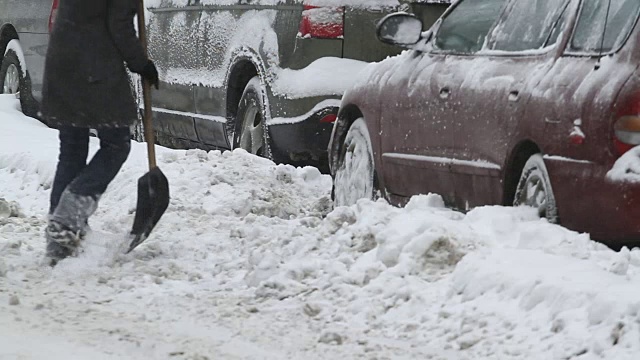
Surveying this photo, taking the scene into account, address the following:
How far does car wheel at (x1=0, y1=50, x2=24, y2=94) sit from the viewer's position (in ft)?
49.9

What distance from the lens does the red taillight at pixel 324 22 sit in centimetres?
948

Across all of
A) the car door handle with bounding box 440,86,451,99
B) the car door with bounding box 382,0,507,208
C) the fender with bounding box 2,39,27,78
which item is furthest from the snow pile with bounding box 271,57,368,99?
the fender with bounding box 2,39,27,78

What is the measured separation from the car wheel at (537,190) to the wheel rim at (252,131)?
4276 millimetres

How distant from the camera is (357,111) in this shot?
8.57 metres

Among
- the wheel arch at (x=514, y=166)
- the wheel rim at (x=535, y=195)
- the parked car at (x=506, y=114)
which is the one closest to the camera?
the parked car at (x=506, y=114)

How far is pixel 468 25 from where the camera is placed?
24.8ft

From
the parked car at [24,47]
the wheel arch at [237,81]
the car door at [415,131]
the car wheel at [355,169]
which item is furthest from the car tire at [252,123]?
the parked car at [24,47]

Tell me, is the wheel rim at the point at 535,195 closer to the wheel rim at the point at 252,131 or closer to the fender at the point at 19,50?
the wheel rim at the point at 252,131

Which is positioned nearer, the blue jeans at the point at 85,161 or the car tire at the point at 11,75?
the blue jeans at the point at 85,161

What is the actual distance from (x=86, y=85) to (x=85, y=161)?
0.51 meters

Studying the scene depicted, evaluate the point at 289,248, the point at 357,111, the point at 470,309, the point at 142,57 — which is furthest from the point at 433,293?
the point at 357,111

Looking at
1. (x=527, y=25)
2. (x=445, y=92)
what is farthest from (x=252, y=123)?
(x=527, y=25)

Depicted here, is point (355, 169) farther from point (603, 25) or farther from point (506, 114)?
point (603, 25)

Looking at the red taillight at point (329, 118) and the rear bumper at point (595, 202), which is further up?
the rear bumper at point (595, 202)
